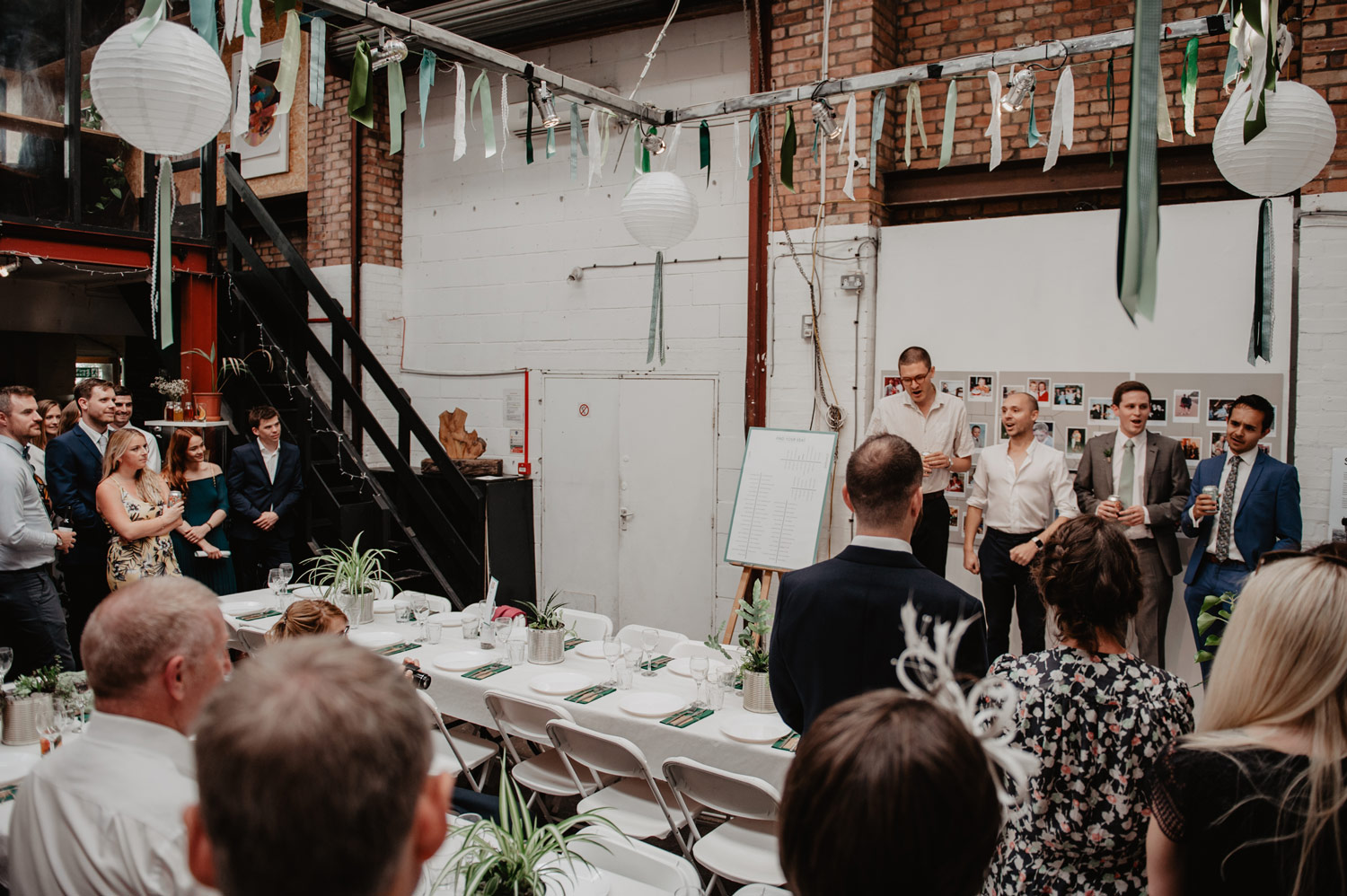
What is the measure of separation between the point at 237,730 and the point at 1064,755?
1614 millimetres

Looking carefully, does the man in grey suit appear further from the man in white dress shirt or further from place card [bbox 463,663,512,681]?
the man in white dress shirt

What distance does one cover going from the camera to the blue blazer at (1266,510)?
430 cm

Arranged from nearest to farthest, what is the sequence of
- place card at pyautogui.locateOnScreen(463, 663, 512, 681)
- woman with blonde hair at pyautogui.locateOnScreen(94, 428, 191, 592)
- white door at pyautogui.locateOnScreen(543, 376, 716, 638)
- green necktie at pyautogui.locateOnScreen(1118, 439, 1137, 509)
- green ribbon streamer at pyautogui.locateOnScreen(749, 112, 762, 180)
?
place card at pyautogui.locateOnScreen(463, 663, 512, 681) < woman with blonde hair at pyautogui.locateOnScreen(94, 428, 191, 592) < green necktie at pyautogui.locateOnScreen(1118, 439, 1137, 509) < green ribbon streamer at pyautogui.locateOnScreen(749, 112, 762, 180) < white door at pyautogui.locateOnScreen(543, 376, 716, 638)

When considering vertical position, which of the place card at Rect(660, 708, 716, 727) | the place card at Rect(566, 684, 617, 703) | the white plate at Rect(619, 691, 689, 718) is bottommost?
the place card at Rect(566, 684, 617, 703)

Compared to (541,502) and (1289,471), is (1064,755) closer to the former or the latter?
(1289,471)

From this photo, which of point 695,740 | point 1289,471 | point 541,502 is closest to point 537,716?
point 695,740

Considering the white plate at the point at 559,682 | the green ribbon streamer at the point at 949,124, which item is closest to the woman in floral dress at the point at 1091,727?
the white plate at the point at 559,682

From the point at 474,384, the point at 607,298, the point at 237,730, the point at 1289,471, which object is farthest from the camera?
the point at 474,384

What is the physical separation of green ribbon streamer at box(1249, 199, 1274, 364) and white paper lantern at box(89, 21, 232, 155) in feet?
13.8

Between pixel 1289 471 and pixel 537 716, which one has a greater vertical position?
pixel 1289 471

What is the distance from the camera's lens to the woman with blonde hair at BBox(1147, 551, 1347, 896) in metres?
1.30

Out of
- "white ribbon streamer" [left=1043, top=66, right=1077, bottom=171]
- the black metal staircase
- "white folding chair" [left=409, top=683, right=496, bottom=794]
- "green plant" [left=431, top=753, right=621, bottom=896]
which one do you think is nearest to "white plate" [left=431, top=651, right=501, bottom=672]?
"white folding chair" [left=409, top=683, right=496, bottom=794]

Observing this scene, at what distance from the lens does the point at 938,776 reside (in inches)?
35.1

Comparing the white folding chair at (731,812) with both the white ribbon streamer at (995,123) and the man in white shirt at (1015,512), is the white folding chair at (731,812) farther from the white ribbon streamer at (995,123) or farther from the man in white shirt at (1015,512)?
the white ribbon streamer at (995,123)
